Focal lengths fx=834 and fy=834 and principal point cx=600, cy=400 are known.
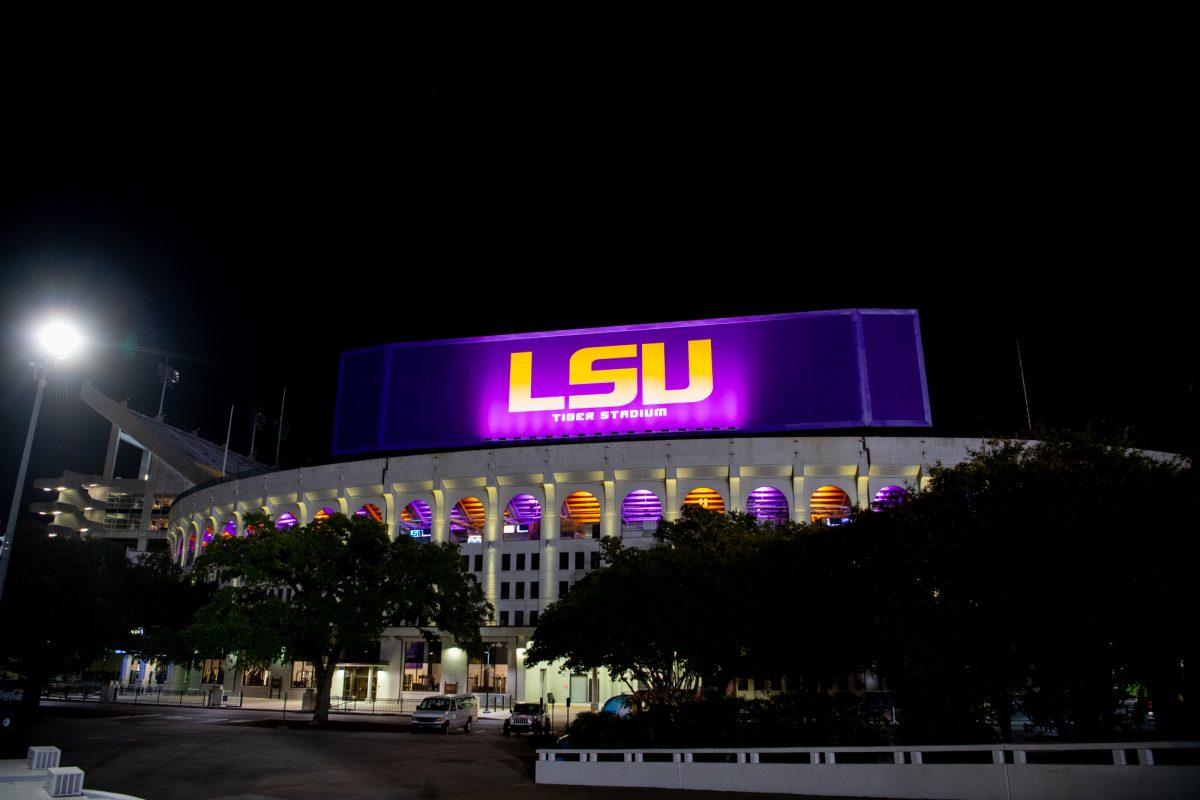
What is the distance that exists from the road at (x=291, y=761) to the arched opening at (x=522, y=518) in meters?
33.1

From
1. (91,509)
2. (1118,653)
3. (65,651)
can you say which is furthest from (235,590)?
(91,509)

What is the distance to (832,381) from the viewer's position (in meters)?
64.8

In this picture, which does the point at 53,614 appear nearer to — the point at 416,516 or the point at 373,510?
the point at 373,510

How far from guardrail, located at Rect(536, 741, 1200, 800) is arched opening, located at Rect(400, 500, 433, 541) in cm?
5857

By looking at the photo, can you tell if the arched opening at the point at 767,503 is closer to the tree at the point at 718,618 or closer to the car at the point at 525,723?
the car at the point at 525,723

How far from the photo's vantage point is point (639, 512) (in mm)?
76625

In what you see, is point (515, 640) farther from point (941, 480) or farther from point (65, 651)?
point (941, 480)

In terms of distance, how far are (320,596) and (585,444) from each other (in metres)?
30.2

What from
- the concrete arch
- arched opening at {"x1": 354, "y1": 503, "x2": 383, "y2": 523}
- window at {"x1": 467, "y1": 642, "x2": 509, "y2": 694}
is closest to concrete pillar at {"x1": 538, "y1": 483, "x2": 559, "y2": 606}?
window at {"x1": 467, "y1": 642, "x2": 509, "y2": 694}

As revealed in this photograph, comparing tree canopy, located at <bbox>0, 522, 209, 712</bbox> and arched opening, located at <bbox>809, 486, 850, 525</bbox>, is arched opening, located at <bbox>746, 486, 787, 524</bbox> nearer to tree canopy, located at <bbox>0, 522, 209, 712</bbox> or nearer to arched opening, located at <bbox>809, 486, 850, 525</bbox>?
arched opening, located at <bbox>809, 486, 850, 525</bbox>

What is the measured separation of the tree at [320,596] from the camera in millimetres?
39812

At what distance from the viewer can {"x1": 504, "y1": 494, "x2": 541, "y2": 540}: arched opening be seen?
75188 millimetres

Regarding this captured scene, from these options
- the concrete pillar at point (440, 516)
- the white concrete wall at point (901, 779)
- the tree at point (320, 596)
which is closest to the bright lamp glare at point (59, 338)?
the white concrete wall at point (901, 779)

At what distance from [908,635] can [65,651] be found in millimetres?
43660
